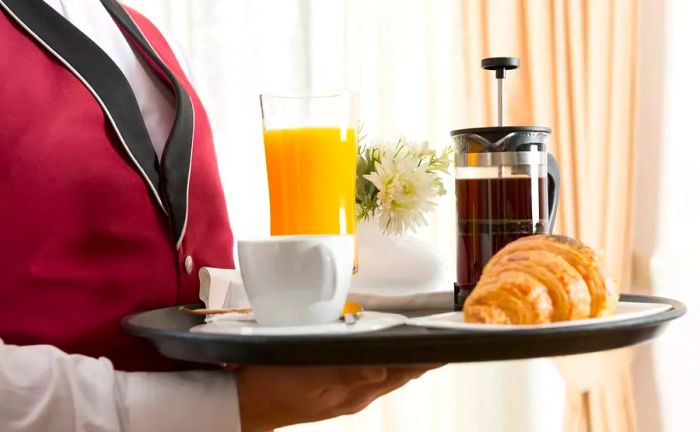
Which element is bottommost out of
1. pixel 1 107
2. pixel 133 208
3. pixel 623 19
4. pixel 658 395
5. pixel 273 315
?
pixel 658 395

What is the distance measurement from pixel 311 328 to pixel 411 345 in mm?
128

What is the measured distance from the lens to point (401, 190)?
4.07ft

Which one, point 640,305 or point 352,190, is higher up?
point 352,190

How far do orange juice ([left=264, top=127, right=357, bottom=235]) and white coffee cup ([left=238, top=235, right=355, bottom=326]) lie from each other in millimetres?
267

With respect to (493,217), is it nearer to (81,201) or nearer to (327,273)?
(327,273)

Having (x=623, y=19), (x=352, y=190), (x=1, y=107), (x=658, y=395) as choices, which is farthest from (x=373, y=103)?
(x=1, y=107)

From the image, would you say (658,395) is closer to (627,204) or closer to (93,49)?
(627,204)

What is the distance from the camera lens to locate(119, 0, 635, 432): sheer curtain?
8.80 ft

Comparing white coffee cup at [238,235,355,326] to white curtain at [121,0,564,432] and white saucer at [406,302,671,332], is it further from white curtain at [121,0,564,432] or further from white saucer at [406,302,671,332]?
white curtain at [121,0,564,432]

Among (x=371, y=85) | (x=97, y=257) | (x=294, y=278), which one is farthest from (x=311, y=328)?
(x=371, y=85)

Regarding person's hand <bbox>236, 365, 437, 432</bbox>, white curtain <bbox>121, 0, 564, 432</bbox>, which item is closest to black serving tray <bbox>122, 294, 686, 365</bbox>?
person's hand <bbox>236, 365, 437, 432</bbox>

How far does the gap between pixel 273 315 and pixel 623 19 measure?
1990mm

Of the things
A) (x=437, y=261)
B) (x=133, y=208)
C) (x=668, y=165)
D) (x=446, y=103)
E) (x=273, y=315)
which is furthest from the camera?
(x=446, y=103)

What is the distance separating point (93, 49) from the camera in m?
1.15
